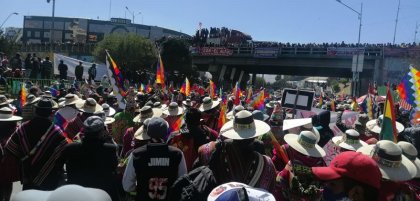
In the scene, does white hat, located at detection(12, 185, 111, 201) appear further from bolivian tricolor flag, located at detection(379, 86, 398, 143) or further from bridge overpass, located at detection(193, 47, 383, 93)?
bridge overpass, located at detection(193, 47, 383, 93)

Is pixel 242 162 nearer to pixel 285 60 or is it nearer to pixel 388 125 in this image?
pixel 388 125

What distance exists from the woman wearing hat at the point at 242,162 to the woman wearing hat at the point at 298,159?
11cm

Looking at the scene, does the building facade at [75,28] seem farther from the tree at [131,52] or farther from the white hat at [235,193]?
the white hat at [235,193]

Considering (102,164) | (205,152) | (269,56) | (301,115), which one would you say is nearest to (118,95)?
(301,115)

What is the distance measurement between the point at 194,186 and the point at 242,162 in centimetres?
78

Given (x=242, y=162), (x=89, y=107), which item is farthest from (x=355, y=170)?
(x=89, y=107)

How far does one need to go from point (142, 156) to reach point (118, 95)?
4.81 m

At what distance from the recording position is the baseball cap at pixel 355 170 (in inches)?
101

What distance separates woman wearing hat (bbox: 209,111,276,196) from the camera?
12.3 feet

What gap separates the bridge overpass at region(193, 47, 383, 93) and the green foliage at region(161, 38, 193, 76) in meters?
6.30

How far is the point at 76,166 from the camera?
4406 mm

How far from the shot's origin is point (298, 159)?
405cm

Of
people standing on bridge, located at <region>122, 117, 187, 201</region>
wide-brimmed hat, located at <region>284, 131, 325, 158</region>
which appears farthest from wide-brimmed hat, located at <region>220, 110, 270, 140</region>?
people standing on bridge, located at <region>122, 117, 187, 201</region>

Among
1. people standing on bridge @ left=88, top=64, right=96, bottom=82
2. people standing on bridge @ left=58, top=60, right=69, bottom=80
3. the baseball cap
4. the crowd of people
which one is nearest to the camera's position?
the baseball cap
